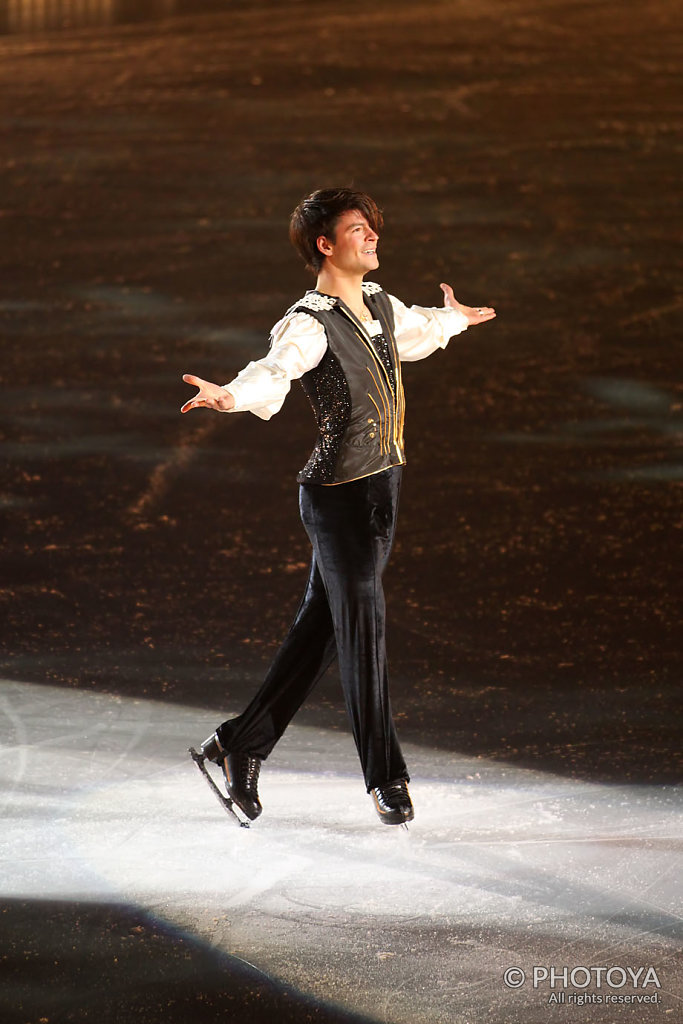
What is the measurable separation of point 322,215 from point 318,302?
0.22 meters

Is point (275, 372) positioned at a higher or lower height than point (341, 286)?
lower

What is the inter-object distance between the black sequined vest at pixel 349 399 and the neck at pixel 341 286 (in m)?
0.03

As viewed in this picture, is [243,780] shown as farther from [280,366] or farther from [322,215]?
[322,215]

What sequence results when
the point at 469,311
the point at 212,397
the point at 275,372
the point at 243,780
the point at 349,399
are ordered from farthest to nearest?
1. the point at 469,311
2. the point at 243,780
3. the point at 349,399
4. the point at 275,372
5. the point at 212,397

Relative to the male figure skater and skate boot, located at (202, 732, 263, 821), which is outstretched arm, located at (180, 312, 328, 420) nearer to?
the male figure skater

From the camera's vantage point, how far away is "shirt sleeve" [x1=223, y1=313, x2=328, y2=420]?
3471 millimetres

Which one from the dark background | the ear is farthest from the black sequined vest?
the dark background

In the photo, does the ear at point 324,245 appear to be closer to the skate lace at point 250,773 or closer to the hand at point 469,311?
the hand at point 469,311

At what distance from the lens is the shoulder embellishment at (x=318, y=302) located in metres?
3.64

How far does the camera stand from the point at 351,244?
3688 mm

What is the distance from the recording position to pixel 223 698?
466 cm

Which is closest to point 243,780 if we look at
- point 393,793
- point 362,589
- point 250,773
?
point 250,773

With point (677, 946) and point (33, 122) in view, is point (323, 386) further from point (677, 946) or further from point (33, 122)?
point (33, 122)

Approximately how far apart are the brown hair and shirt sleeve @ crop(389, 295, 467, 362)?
0.24 metres
